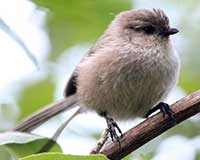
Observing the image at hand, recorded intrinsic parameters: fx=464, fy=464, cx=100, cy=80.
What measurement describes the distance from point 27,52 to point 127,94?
3.79ft

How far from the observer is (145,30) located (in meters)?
2.73

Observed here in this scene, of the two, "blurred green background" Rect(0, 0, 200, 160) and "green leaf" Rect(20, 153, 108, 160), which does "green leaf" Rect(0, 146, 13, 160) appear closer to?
"blurred green background" Rect(0, 0, 200, 160)

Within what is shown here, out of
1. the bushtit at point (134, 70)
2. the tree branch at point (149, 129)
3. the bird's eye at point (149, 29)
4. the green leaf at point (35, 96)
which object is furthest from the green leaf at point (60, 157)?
the bird's eye at point (149, 29)

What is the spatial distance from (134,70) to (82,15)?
3.08ft

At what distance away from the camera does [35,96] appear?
8.42 feet

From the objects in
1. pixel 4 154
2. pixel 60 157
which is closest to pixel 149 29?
pixel 4 154

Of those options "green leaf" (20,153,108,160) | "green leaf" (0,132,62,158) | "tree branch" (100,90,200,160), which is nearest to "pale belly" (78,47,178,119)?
"tree branch" (100,90,200,160)

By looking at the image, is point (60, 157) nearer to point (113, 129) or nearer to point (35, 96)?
point (113, 129)

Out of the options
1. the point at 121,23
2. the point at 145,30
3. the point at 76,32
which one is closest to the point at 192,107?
the point at 76,32

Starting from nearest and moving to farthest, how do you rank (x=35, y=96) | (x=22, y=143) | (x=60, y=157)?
1. (x=60, y=157)
2. (x=22, y=143)
3. (x=35, y=96)

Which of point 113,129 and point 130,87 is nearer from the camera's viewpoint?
point 113,129

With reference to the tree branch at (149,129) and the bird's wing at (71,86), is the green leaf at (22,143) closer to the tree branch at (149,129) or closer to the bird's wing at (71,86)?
the tree branch at (149,129)

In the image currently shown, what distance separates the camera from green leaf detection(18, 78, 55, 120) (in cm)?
254

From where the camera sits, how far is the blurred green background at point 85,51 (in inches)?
71.9
